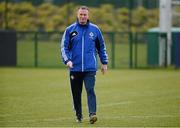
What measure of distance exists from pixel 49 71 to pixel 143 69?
456cm

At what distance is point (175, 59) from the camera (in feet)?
104

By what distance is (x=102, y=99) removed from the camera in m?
18.1

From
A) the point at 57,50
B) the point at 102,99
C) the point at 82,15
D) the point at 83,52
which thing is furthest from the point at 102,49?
the point at 57,50

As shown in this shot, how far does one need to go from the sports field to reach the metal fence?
3.61 metres

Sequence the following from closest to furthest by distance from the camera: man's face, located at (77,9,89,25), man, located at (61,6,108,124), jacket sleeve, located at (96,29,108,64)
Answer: man's face, located at (77,9,89,25)
man, located at (61,6,108,124)
jacket sleeve, located at (96,29,108,64)

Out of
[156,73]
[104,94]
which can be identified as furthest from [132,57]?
[104,94]

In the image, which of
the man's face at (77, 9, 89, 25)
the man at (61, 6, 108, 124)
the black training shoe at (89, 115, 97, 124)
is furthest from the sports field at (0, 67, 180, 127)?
the man's face at (77, 9, 89, 25)

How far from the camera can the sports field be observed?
13.4 meters

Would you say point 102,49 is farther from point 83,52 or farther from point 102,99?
point 102,99

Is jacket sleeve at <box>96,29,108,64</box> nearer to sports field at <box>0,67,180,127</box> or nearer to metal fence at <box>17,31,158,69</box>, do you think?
sports field at <box>0,67,180,127</box>

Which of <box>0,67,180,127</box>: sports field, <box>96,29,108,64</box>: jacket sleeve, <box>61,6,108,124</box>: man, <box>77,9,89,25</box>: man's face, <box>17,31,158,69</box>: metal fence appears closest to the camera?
<box>77,9,89,25</box>: man's face

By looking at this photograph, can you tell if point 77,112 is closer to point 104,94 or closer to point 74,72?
point 74,72

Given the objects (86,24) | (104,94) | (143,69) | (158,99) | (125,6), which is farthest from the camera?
(125,6)

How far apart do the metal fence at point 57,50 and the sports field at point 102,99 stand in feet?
11.9
